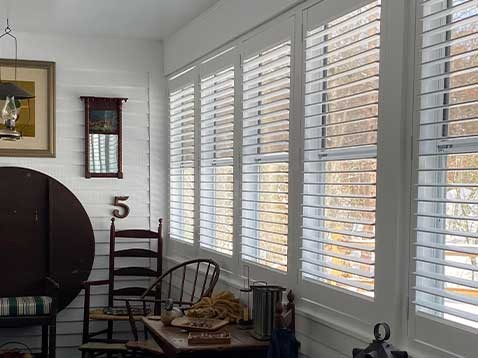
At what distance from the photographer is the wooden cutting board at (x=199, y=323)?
3.37 meters

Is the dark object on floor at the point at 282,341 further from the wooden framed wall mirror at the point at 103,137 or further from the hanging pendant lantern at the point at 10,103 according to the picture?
the wooden framed wall mirror at the point at 103,137

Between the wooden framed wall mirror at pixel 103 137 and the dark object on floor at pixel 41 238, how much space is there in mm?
325

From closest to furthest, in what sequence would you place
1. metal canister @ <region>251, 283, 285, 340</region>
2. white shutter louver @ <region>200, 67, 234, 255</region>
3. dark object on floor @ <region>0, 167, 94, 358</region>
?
metal canister @ <region>251, 283, 285, 340</region> < white shutter louver @ <region>200, 67, 234, 255</region> < dark object on floor @ <region>0, 167, 94, 358</region>

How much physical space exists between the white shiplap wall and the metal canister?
259 cm

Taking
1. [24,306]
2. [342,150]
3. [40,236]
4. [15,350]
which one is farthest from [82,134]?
[342,150]

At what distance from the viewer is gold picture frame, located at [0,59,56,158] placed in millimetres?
5410

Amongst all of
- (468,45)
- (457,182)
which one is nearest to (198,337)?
(457,182)

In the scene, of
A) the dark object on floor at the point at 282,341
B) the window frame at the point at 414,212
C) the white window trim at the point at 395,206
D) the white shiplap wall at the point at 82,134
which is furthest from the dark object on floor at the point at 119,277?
the window frame at the point at 414,212

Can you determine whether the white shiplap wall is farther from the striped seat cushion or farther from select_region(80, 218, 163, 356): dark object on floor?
the striped seat cushion

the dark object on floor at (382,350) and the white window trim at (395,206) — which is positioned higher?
the white window trim at (395,206)

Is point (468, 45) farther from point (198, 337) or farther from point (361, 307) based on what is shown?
point (198, 337)

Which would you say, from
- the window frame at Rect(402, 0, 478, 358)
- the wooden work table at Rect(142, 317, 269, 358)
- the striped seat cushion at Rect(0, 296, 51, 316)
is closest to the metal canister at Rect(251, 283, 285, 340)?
the wooden work table at Rect(142, 317, 269, 358)

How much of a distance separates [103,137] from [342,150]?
305 cm

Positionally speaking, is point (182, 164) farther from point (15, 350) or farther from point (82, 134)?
point (15, 350)
